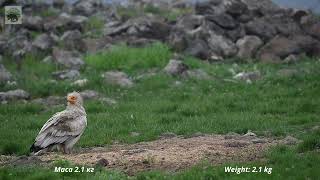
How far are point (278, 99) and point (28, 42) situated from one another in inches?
555

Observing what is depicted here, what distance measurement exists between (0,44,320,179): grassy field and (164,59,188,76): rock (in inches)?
18.6

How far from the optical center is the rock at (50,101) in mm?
24469

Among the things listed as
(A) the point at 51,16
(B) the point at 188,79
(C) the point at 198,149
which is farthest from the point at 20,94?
(A) the point at 51,16

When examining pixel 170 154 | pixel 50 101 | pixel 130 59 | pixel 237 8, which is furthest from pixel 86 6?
pixel 170 154

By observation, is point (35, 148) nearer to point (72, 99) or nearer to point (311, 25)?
point (72, 99)

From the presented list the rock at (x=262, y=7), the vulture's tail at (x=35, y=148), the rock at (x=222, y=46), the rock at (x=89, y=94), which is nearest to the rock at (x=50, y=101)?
the rock at (x=89, y=94)

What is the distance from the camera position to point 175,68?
28.2 m

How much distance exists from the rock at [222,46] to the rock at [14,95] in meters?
10.1

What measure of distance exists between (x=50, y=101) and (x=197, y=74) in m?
6.07

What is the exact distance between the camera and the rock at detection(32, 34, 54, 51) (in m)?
32.8

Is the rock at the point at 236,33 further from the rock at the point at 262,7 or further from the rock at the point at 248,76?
the rock at the point at 248,76

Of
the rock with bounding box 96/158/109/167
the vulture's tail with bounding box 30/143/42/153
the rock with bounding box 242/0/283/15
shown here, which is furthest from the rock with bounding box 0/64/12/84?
the rock with bounding box 242/0/283/15

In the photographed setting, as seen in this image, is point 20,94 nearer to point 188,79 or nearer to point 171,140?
point 188,79

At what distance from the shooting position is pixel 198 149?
51.8 ft
